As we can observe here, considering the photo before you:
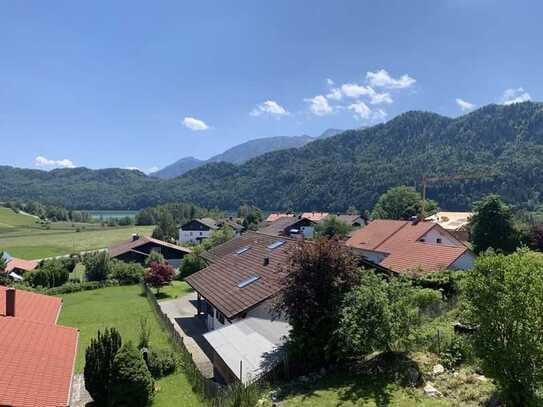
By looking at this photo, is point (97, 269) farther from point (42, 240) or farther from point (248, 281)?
point (42, 240)

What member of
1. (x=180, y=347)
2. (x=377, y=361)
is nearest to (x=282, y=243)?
(x=180, y=347)

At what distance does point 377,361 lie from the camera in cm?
1449

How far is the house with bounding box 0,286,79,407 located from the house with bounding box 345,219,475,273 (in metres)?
15.7

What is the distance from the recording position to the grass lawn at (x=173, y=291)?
4150cm

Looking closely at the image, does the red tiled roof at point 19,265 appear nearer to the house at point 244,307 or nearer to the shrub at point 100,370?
the house at point 244,307

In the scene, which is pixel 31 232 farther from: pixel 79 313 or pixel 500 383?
pixel 500 383

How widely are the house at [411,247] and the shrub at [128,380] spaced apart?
13528 millimetres

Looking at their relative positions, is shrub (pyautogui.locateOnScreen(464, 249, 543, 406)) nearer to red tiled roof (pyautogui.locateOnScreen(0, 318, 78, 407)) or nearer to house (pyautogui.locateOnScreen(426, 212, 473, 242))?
red tiled roof (pyautogui.locateOnScreen(0, 318, 78, 407))

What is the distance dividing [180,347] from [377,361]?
1051 centimetres

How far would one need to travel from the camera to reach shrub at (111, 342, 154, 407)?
49.5 ft

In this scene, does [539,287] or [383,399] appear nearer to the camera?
[539,287]

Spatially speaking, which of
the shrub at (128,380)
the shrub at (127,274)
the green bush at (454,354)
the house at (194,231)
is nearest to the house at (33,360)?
the shrub at (128,380)

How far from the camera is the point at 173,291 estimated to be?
45000 millimetres

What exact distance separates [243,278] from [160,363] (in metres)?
6.78
